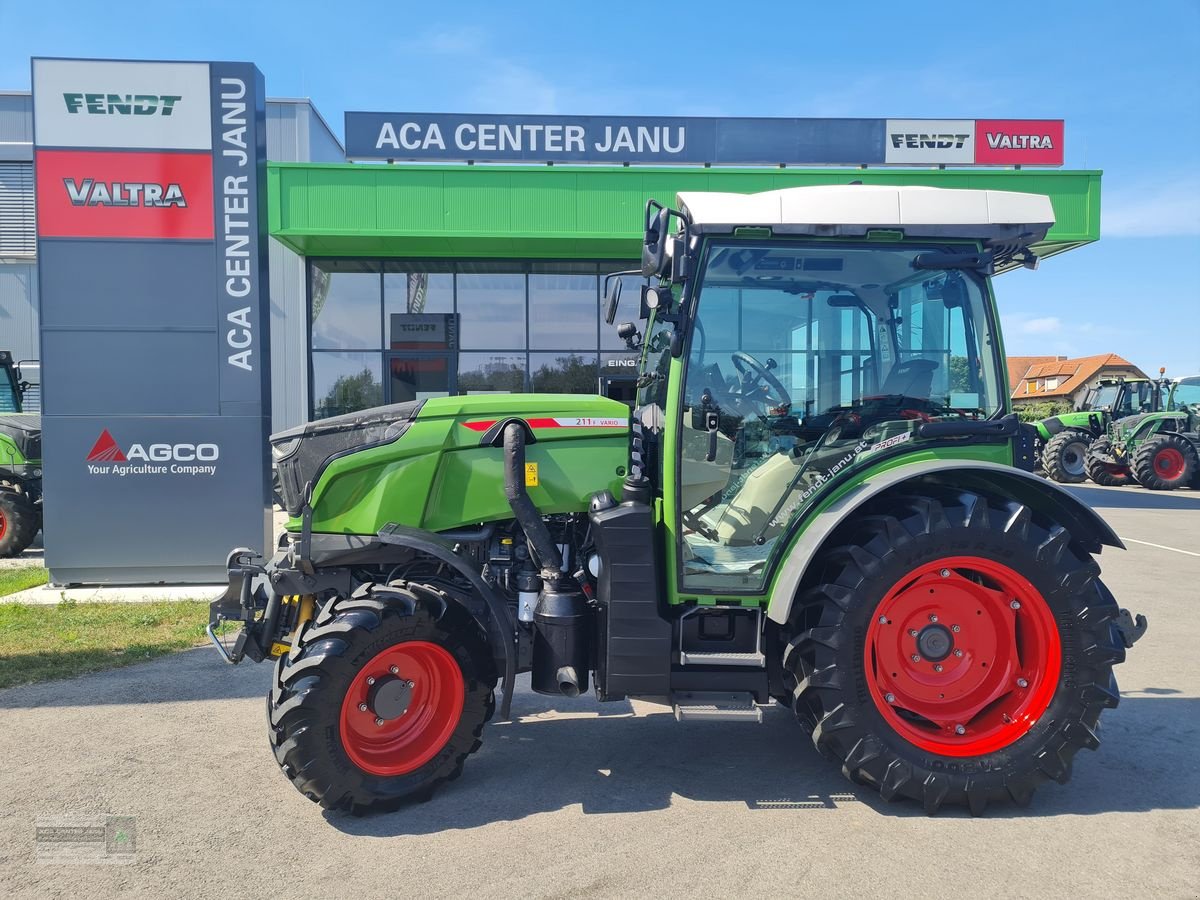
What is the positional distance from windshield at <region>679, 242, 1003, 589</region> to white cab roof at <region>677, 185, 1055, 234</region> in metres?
0.15

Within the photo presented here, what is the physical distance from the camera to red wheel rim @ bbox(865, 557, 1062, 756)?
3.33m

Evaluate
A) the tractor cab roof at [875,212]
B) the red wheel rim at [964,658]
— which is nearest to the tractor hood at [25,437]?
the tractor cab roof at [875,212]

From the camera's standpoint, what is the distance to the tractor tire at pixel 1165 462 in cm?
1758

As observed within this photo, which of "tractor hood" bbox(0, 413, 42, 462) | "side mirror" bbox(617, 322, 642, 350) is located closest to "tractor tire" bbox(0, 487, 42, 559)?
"tractor hood" bbox(0, 413, 42, 462)

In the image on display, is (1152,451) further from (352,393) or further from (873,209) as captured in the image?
(873,209)

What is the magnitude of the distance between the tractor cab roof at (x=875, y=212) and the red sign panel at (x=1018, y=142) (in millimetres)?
13691

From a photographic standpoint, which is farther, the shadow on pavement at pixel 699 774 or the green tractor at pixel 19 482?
the green tractor at pixel 19 482

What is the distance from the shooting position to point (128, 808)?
3312mm

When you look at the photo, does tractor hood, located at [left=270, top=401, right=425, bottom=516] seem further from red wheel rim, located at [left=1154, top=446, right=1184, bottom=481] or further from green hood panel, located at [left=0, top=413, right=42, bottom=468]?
red wheel rim, located at [left=1154, top=446, right=1184, bottom=481]

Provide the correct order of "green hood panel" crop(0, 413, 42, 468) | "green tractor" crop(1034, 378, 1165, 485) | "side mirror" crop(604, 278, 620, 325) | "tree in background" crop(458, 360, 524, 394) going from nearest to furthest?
"side mirror" crop(604, 278, 620, 325)
"green hood panel" crop(0, 413, 42, 468)
"tree in background" crop(458, 360, 524, 394)
"green tractor" crop(1034, 378, 1165, 485)

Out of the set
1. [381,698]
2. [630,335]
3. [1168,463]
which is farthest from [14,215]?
[1168,463]

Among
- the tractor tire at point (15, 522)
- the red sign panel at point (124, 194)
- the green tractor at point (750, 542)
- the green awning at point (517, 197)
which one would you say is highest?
the green awning at point (517, 197)

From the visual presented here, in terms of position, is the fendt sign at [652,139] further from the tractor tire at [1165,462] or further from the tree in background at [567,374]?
the tractor tire at [1165,462]

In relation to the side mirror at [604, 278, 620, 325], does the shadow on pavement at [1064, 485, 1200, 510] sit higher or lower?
lower
